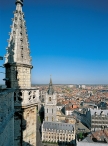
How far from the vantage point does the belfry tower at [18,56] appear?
9.12 m

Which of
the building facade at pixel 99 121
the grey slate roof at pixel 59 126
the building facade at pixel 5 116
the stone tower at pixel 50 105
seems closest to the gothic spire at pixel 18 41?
the building facade at pixel 5 116

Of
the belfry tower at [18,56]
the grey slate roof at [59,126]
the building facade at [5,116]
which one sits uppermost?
the belfry tower at [18,56]

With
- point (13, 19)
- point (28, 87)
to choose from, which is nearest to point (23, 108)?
point (28, 87)

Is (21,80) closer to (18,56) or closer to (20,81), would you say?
(20,81)

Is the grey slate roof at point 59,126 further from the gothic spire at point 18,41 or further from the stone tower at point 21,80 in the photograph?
the gothic spire at point 18,41

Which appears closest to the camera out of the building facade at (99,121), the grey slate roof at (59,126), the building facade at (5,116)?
the building facade at (5,116)

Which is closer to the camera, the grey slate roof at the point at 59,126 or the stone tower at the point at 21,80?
the stone tower at the point at 21,80

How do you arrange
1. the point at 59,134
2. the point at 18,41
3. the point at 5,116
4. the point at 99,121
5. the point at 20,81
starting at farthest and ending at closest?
1. the point at 99,121
2. the point at 59,134
3. the point at 18,41
4. the point at 20,81
5. the point at 5,116

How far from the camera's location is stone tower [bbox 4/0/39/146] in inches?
344

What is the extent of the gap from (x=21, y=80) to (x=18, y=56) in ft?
4.83

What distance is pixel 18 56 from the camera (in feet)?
30.1

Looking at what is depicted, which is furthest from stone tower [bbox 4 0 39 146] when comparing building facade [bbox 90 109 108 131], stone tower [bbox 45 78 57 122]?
building facade [bbox 90 109 108 131]

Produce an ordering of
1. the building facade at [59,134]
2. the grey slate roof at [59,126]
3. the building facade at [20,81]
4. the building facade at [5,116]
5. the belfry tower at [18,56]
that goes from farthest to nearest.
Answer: the grey slate roof at [59,126] → the building facade at [59,134] → the belfry tower at [18,56] → the building facade at [20,81] → the building facade at [5,116]

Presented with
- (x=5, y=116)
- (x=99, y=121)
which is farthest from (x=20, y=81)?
(x=99, y=121)
